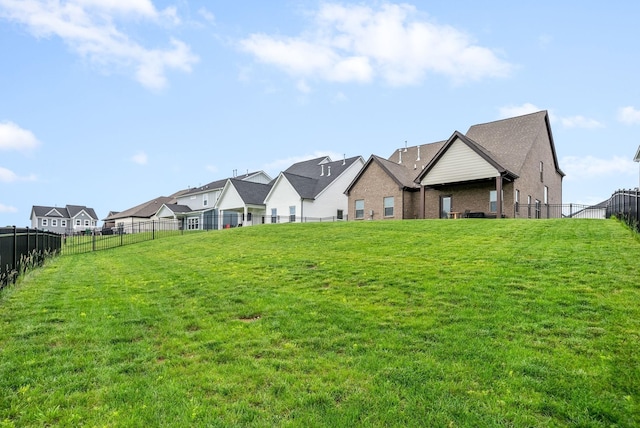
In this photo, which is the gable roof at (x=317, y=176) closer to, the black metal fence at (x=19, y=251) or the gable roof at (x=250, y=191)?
the gable roof at (x=250, y=191)

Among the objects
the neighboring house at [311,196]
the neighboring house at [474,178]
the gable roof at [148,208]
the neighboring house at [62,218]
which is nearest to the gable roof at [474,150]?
the neighboring house at [474,178]

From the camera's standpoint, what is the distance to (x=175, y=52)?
16812 millimetres

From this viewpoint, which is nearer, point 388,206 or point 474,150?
point 474,150

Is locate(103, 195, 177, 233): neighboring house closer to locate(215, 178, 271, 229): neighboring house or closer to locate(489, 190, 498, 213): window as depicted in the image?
locate(215, 178, 271, 229): neighboring house

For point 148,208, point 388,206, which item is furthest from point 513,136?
point 148,208

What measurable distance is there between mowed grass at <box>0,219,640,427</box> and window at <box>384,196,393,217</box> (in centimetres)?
1784

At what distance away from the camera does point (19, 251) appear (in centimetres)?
1101

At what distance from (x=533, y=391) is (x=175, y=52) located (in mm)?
18220

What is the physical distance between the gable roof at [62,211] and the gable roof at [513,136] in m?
Result: 82.1

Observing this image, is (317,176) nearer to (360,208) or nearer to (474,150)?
(360,208)

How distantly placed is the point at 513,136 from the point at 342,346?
26520 millimetres

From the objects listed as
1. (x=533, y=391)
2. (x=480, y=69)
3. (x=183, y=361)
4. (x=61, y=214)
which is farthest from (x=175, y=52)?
(x=61, y=214)

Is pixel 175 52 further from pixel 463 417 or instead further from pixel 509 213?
pixel 509 213

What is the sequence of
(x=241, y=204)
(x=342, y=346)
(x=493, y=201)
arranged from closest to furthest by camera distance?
(x=342, y=346) < (x=493, y=201) < (x=241, y=204)
